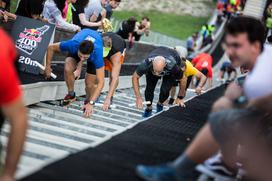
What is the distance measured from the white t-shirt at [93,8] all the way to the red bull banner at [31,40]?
1812 millimetres

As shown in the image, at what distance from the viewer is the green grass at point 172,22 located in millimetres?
50581

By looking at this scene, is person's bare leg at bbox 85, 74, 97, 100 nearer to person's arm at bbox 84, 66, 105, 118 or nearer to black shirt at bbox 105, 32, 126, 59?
black shirt at bbox 105, 32, 126, 59

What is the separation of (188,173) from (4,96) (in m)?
→ 1.86

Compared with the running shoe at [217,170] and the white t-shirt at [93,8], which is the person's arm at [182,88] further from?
the running shoe at [217,170]

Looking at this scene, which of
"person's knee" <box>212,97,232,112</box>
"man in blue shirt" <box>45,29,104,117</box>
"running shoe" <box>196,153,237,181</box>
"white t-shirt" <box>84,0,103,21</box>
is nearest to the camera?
"person's knee" <box>212,97,232,112</box>

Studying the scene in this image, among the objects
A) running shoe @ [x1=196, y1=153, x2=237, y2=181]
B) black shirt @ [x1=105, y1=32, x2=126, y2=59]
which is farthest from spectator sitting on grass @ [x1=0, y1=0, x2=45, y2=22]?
running shoe @ [x1=196, y1=153, x2=237, y2=181]

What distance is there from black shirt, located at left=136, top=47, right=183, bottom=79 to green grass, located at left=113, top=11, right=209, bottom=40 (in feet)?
121

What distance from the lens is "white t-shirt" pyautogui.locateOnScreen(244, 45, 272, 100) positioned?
5.20m

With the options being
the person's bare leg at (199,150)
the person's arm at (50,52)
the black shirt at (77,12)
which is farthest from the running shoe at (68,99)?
the person's bare leg at (199,150)

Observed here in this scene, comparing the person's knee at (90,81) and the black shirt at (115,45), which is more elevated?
the black shirt at (115,45)

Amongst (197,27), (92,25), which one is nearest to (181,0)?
(197,27)

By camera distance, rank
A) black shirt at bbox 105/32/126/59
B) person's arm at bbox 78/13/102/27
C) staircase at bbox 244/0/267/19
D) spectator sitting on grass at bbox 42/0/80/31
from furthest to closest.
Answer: staircase at bbox 244/0/267/19 < person's arm at bbox 78/13/102/27 < spectator sitting on grass at bbox 42/0/80/31 < black shirt at bbox 105/32/126/59

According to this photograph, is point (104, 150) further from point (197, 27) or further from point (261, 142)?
point (197, 27)

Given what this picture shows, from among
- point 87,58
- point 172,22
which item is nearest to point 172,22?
point 172,22
